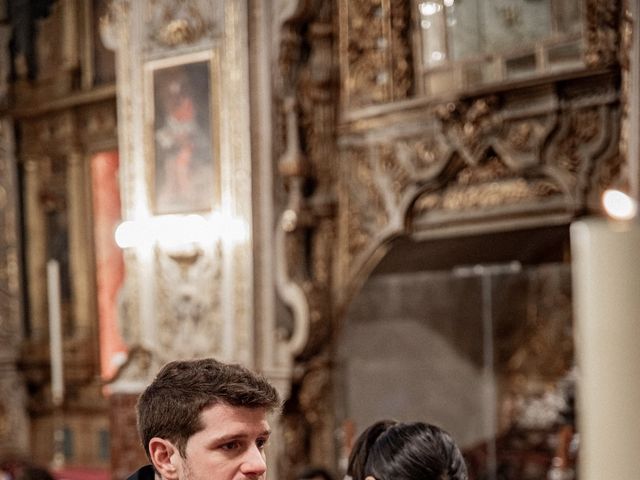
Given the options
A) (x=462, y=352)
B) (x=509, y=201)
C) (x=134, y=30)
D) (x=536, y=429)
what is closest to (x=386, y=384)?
(x=462, y=352)

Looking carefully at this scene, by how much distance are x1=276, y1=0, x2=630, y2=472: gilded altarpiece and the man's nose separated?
306cm

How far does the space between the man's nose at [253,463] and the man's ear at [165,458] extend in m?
0.12

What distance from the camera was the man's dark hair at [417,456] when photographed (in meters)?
1.84

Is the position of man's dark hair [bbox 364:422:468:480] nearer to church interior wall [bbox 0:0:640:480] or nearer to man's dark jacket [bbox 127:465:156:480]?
man's dark jacket [bbox 127:465:156:480]

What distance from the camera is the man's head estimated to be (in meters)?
1.58

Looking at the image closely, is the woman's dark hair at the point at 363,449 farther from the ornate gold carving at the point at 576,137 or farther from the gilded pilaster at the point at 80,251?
the gilded pilaster at the point at 80,251

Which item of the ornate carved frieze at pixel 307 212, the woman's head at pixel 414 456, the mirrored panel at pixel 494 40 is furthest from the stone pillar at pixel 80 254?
the woman's head at pixel 414 456

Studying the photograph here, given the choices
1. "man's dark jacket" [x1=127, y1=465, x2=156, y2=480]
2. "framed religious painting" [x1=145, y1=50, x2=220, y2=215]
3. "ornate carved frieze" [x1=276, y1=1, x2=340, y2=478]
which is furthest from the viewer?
"framed religious painting" [x1=145, y1=50, x2=220, y2=215]

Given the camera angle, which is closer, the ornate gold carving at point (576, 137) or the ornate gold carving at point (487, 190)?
the ornate gold carving at point (576, 137)

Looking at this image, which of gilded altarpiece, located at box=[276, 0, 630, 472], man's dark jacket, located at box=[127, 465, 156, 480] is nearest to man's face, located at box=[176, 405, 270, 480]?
man's dark jacket, located at box=[127, 465, 156, 480]

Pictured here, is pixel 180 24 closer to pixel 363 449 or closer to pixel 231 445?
pixel 363 449

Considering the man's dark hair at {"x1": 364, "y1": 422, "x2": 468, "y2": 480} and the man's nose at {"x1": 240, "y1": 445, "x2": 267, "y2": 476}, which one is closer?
the man's nose at {"x1": 240, "y1": 445, "x2": 267, "y2": 476}

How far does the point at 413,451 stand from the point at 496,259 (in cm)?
342

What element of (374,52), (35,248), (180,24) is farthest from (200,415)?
(35,248)
